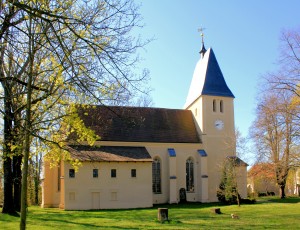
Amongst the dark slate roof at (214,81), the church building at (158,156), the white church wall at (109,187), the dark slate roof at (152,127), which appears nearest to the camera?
the white church wall at (109,187)

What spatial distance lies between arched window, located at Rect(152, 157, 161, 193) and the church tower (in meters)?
5.28

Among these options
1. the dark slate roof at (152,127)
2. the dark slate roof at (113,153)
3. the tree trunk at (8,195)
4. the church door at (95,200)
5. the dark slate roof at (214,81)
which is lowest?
the church door at (95,200)

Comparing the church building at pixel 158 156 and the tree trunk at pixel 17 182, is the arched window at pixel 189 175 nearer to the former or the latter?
the church building at pixel 158 156

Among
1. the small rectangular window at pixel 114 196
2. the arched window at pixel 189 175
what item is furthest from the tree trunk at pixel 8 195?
the arched window at pixel 189 175

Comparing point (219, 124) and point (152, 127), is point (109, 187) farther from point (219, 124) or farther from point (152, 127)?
point (219, 124)

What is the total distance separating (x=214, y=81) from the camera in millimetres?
41688

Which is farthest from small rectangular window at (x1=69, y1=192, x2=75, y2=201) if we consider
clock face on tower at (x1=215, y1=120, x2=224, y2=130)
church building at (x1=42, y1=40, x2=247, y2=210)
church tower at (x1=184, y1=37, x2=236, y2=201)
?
clock face on tower at (x1=215, y1=120, x2=224, y2=130)

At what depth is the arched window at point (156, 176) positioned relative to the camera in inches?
1455

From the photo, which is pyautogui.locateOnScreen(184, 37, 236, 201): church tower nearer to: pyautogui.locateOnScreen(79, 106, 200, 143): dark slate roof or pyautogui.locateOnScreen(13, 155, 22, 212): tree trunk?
pyautogui.locateOnScreen(79, 106, 200, 143): dark slate roof

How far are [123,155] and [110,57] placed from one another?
2691cm

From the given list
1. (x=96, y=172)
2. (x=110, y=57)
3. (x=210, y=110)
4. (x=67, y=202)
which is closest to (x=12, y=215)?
(x=67, y=202)

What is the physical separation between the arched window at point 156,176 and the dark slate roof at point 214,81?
8.98m

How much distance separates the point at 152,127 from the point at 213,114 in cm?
677

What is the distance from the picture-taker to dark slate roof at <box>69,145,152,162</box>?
32.1 m
